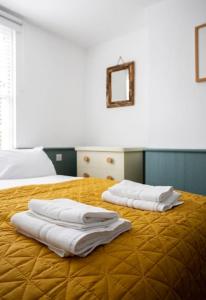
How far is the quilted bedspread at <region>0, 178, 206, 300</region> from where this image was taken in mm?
535

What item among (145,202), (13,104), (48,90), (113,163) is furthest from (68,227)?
(48,90)

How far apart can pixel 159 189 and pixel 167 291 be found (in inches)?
24.9

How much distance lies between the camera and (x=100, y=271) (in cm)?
59

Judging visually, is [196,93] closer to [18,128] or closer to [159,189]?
[159,189]

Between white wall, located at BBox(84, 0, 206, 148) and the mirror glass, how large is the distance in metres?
0.15

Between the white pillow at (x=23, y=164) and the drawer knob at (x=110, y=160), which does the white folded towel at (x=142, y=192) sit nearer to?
the white pillow at (x=23, y=164)

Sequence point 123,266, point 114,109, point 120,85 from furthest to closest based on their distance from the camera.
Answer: point 114,109
point 120,85
point 123,266

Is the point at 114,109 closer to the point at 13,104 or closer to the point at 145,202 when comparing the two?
the point at 13,104

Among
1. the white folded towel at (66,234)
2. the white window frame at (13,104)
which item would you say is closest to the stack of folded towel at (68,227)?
the white folded towel at (66,234)

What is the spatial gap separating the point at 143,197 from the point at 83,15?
228 cm

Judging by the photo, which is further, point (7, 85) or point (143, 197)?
point (7, 85)

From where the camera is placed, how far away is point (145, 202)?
3.71 ft

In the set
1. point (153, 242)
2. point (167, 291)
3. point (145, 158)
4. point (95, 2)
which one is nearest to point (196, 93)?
point (145, 158)

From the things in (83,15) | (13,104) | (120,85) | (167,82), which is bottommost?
(13,104)
